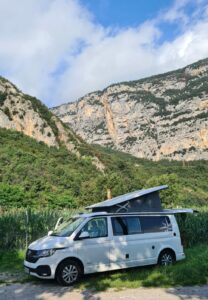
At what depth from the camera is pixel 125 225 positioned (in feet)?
37.9

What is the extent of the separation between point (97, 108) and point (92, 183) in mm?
126781

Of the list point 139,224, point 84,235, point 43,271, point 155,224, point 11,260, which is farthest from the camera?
point 11,260

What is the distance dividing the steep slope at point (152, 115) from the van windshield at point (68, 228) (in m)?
133

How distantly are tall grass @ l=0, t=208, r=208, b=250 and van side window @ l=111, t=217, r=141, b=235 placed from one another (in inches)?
276

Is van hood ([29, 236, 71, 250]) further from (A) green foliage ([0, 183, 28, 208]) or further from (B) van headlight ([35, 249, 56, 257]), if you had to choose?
(A) green foliage ([0, 183, 28, 208])

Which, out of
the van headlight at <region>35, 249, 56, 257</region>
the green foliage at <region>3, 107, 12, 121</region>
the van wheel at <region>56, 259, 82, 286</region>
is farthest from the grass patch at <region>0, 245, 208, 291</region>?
the green foliage at <region>3, 107, 12, 121</region>

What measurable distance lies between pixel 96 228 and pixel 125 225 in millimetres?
990

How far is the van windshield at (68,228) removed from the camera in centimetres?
1085

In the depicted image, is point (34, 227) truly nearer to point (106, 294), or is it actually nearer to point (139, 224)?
point (139, 224)

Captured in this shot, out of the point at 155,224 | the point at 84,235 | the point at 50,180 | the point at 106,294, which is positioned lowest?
the point at 106,294

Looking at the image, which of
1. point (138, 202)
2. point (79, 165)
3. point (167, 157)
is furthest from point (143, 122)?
point (138, 202)

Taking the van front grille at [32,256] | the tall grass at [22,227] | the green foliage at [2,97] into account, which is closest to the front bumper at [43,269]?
the van front grille at [32,256]

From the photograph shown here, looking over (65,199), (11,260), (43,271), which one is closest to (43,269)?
(43,271)

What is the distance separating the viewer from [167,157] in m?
145
